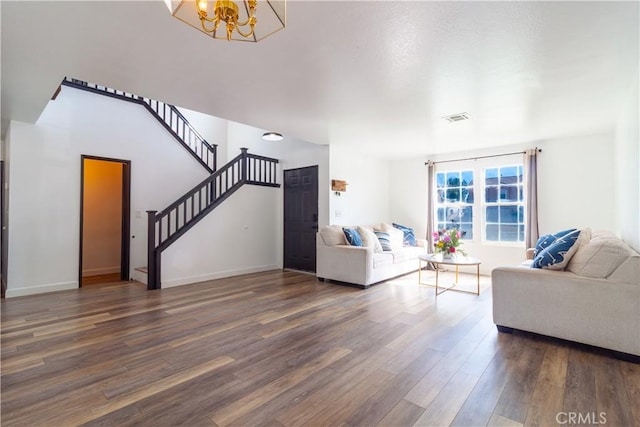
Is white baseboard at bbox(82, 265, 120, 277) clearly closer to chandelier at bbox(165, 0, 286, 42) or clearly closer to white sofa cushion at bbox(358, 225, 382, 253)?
white sofa cushion at bbox(358, 225, 382, 253)

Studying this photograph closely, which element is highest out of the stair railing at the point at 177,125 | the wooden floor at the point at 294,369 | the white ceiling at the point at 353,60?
the stair railing at the point at 177,125

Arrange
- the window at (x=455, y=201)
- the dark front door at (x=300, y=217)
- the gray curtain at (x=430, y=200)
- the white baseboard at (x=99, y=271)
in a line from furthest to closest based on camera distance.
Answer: the gray curtain at (x=430, y=200) < the window at (x=455, y=201) < the dark front door at (x=300, y=217) < the white baseboard at (x=99, y=271)

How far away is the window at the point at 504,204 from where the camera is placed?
5.43 meters

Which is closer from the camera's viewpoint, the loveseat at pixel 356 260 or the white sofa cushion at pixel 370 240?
the loveseat at pixel 356 260

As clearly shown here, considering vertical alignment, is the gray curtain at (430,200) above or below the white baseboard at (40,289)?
above

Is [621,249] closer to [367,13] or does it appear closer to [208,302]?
[367,13]

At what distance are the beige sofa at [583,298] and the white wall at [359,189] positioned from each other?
323cm

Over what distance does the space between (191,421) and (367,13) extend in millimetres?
2673

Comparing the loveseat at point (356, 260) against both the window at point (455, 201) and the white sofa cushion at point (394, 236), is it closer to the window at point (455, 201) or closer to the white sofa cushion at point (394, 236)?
the white sofa cushion at point (394, 236)

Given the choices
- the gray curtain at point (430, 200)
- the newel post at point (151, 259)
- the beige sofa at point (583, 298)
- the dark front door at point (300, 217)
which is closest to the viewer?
the beige sofa at point (583, 298)

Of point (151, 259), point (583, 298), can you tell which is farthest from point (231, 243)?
point (583, 298)

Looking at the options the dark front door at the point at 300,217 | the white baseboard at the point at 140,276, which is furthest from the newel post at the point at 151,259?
the dark front door at the point at 300,217

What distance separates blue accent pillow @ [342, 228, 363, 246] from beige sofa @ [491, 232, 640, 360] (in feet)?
7.65

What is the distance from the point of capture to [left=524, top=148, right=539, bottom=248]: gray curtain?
505 cm
